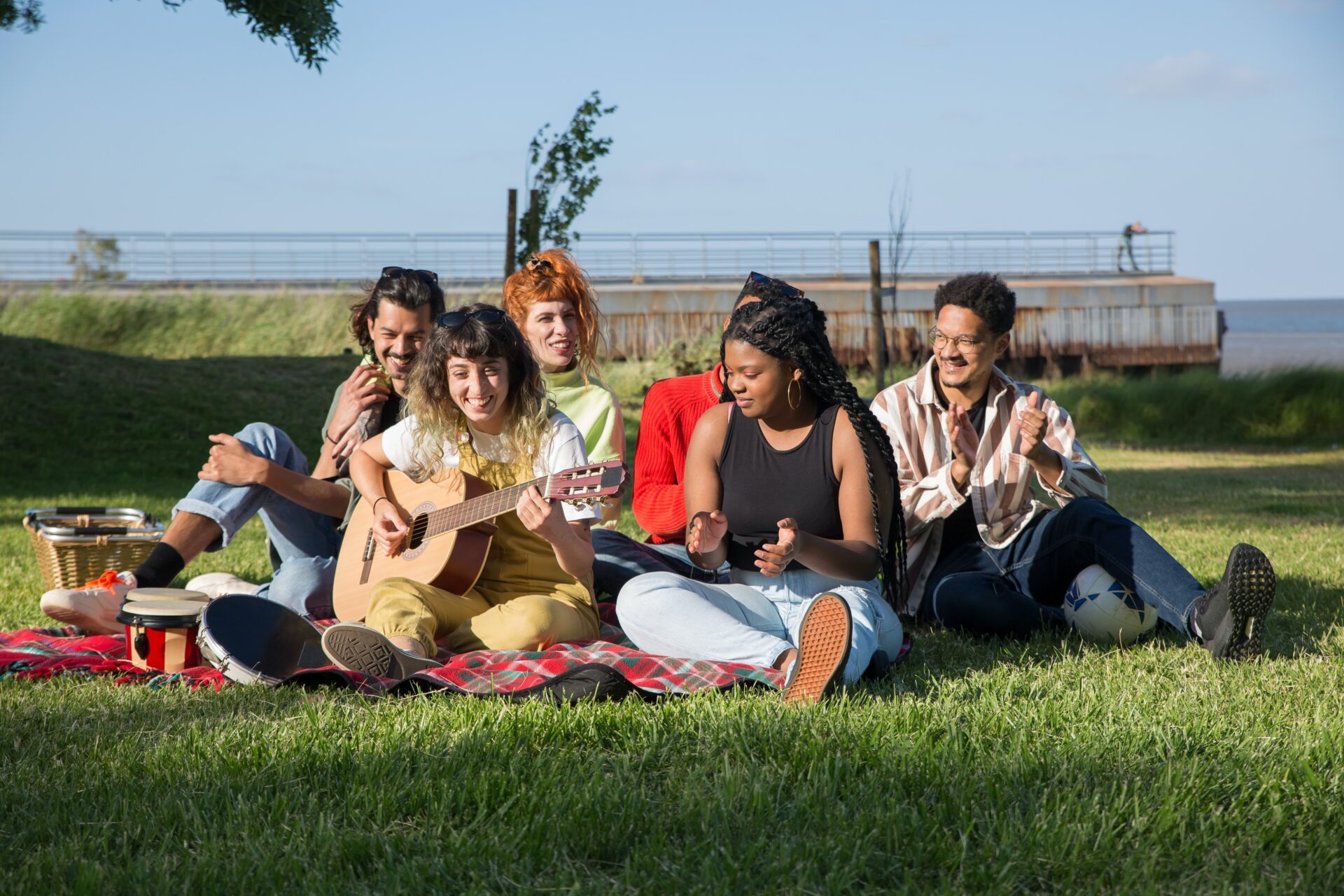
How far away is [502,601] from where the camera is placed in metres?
4.18

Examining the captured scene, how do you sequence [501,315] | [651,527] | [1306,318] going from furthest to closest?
[1306,318] < [651,527] < [501,315]

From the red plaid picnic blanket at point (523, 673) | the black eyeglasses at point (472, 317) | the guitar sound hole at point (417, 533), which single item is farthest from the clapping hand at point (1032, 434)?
the guitar sound hole at point (417, 533)

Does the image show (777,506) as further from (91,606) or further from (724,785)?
(91,606)

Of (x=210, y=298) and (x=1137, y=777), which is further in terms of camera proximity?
(x=210, y=298)

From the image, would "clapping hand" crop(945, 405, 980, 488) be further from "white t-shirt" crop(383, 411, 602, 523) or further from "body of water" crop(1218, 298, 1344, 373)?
"body of water" crop(1218, 298, 1344, 373)

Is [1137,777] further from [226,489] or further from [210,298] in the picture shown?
[210,298]

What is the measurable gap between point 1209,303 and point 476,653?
28.0 metres

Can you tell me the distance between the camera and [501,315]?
4.18 m

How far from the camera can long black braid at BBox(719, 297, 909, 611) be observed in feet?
13.0

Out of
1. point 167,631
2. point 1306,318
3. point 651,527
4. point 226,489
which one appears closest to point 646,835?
point 167,631

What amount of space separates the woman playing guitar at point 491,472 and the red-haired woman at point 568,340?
52 centimetres

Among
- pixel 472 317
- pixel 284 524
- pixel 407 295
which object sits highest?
pixel 407 295

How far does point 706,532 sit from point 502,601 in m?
0.90

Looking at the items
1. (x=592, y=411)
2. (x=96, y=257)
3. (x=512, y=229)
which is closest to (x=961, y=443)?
(x=592, y=411)
